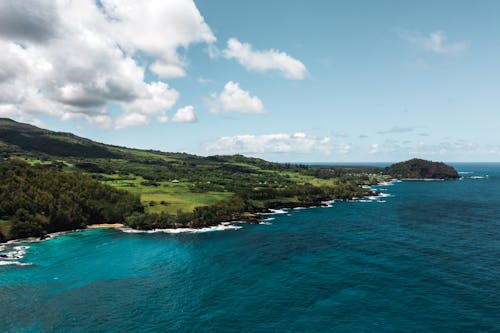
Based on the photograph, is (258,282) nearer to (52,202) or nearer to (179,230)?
(179,230)

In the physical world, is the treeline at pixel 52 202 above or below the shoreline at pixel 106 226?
above

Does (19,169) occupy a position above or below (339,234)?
above

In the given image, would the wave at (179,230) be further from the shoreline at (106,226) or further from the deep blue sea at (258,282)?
the shoreline at (106,226)

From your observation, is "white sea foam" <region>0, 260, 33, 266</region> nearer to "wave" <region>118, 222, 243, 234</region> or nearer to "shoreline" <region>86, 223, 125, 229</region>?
"wave" <region>118, 222, 243, 234</region>

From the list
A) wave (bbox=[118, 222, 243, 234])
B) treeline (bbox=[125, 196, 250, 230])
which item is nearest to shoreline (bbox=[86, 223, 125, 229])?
treeline (bbox=[125, 196, 250, 230])

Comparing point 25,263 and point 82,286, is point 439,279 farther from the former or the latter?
point 25,263

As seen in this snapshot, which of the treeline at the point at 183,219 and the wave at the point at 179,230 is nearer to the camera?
the wave at the point at 179,230

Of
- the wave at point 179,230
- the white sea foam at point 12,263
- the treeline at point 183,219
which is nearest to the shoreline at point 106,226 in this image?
the treeline at point 183,219

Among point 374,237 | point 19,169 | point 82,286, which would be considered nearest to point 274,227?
point 374,237
